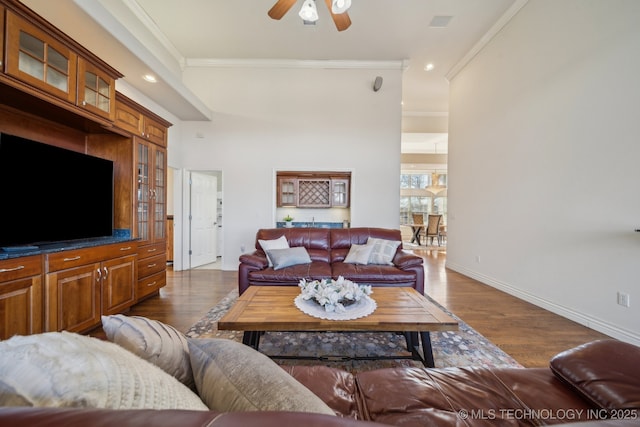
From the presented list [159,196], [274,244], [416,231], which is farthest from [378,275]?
[416,231]

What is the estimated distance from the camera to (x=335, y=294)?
180 cm

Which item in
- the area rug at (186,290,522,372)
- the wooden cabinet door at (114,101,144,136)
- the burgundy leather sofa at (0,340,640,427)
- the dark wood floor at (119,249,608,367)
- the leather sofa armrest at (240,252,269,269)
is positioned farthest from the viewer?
the leather sofa armrest at (240,252,269,269)

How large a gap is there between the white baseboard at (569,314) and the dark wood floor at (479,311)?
0.23 feet

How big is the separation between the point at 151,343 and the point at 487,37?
18.6 feet

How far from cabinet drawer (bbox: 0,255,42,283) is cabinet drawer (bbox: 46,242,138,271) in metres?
0.08

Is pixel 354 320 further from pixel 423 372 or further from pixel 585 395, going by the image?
pixel 585 395

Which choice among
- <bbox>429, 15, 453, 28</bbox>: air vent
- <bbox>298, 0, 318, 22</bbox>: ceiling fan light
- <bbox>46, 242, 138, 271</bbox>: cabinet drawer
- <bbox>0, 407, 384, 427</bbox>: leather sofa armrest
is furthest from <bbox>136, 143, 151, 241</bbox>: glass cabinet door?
<bbox>429, 15, 453, 28</bbox>: air vent

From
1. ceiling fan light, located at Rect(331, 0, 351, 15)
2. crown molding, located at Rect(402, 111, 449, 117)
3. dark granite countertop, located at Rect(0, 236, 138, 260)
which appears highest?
crown molding, located at Rect(402, 111, 449, 117)

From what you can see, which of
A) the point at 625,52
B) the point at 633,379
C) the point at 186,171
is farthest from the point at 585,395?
the point at 186,171

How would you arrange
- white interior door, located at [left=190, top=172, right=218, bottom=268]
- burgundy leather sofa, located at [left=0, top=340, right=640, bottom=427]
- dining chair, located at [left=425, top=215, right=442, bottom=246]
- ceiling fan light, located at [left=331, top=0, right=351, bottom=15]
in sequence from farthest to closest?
dining chair, located at [left=425, top=215, right=442, bottom=246], white interior door, located at [left=190, top=172, right=218, bottom=268], ceiling fan light, located at [left=331, top=0, right=351, bottom=15], burgundy leather sofa, located at [left=0, top=340, right=640, bottom=427]

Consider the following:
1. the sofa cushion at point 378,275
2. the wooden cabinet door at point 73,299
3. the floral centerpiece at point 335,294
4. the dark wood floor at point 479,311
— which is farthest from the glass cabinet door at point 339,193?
the wooden cabinet door at point 73,299

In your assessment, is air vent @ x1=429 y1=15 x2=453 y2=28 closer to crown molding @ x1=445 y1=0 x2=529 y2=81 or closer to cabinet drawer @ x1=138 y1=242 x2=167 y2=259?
crown molding @ x1=445 y1=0 x2=529 y2=81

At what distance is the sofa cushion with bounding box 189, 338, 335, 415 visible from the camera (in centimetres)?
58

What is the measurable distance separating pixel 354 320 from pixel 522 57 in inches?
165
